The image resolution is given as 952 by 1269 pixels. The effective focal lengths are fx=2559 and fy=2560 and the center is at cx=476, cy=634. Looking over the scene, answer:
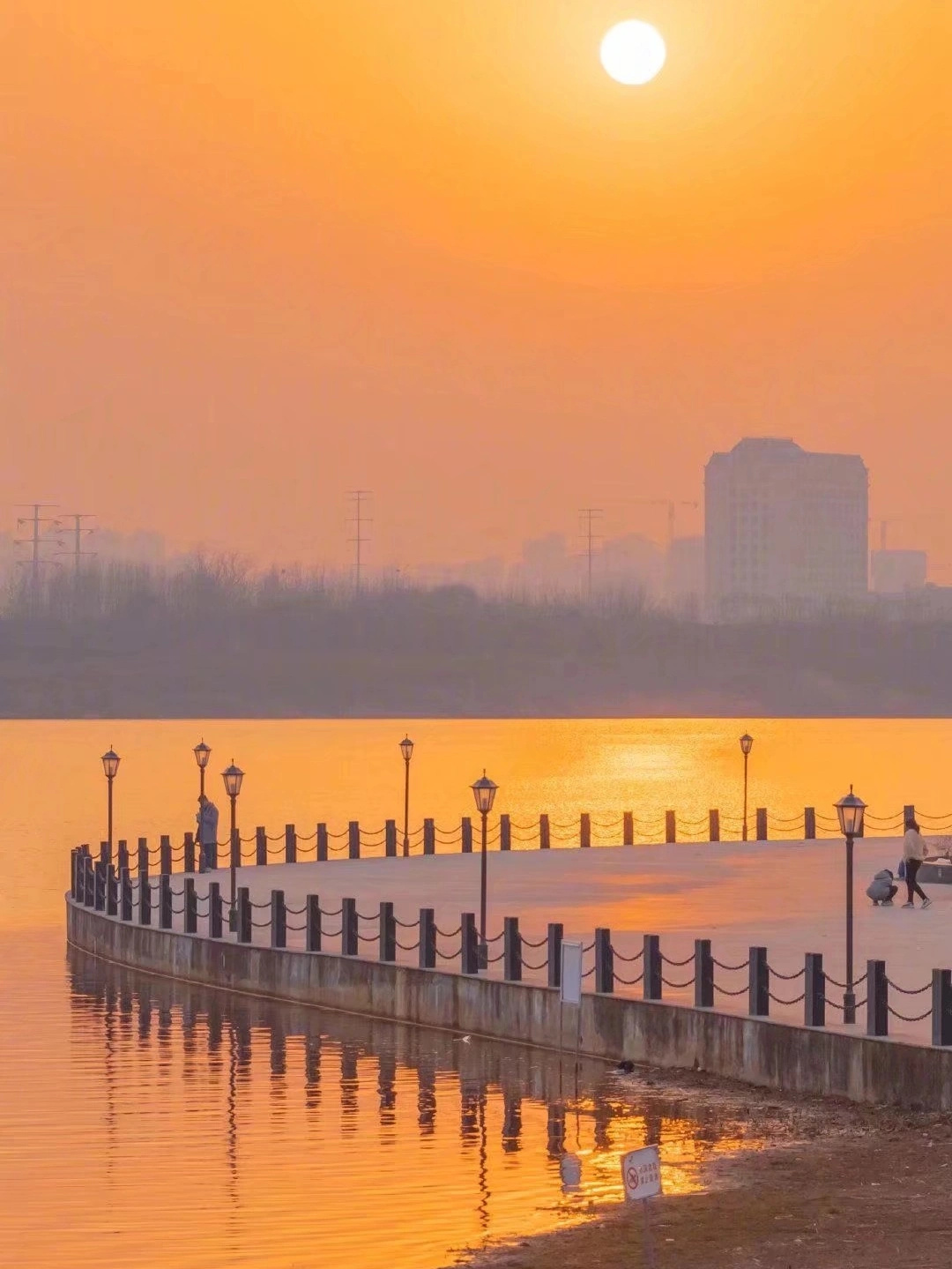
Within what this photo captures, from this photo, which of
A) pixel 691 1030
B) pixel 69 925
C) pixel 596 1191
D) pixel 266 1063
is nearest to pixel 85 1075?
pixel 266 1063

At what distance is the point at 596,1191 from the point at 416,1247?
2.48 m

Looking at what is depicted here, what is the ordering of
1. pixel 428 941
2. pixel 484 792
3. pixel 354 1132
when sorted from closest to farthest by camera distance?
pixel 354 1132 < pixel 428 941 < pixel 484 792

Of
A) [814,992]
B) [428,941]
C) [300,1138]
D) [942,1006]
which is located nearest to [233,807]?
[428,941]

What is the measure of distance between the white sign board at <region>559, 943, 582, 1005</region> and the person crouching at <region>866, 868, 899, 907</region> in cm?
1364

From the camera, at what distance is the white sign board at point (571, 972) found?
29547 mm

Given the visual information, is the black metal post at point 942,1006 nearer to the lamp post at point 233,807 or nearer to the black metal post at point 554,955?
the black metal post at point 554,955

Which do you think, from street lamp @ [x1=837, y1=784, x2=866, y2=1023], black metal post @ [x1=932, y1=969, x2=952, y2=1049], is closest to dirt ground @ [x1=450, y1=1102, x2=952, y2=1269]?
black metal post @ [x1=932, y1=969, x2=952, y2=1049]

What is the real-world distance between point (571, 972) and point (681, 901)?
14.9 meters

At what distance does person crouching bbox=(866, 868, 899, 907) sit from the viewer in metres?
42.4

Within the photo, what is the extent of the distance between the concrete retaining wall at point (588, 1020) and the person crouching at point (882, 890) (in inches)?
416

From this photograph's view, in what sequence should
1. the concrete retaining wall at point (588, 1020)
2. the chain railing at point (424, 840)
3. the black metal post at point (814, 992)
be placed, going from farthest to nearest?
the chain railing at point (424, 840)
the black metal post at point (814, 992)
the concrete retaining wall at point (588, 1020)

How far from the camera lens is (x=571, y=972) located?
29594mm

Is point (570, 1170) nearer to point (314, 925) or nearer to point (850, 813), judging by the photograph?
point (850, 813)

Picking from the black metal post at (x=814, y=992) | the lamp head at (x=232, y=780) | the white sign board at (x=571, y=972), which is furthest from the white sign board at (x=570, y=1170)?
the lamp head at (x=232, y=780)
